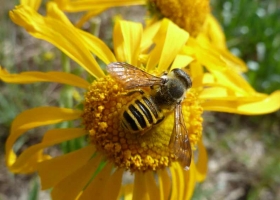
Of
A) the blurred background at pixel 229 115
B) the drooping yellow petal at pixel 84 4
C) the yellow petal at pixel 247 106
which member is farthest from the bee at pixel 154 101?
the blurred background at pixel 229 115

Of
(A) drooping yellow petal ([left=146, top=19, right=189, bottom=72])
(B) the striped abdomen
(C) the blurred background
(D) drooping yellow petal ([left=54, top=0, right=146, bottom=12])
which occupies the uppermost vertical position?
(D) drooping yellow petal ([left=54, top=0, right=146, bottom=12])

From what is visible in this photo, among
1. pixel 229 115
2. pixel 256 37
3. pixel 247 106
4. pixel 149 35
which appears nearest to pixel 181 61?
pixel 149 35

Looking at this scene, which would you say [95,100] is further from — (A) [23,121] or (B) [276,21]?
(B) [276,21]

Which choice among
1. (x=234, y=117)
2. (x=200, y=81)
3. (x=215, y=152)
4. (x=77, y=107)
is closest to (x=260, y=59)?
(x=234, y=117)

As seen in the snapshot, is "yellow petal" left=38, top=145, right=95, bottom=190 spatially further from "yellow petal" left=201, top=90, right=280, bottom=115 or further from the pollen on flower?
"yellow petal" left=201, top=90, right=280, bottom=115

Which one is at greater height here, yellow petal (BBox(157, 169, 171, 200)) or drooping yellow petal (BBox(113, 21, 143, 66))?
drooping yellow petal (BBox(113, 21, 143, 66))

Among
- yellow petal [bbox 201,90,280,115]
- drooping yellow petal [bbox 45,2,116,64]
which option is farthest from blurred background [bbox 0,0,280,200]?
drooping yellow petal [bbox 45,2,116,64]
